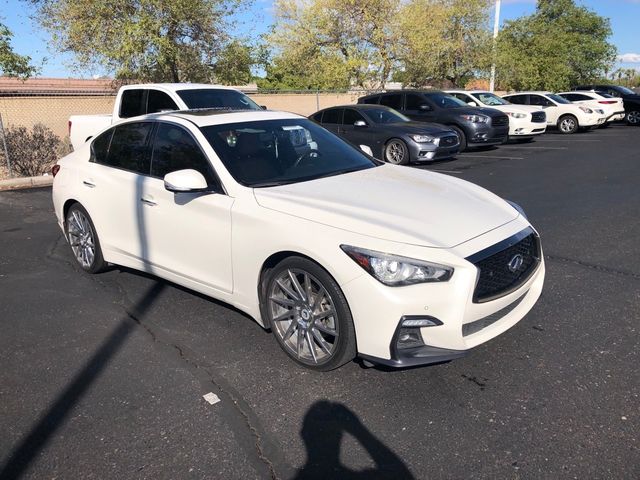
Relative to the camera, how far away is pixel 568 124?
2148 centimetres

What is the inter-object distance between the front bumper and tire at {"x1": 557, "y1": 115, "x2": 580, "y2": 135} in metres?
20.9

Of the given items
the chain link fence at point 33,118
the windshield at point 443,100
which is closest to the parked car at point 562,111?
the windshield at point 443,100

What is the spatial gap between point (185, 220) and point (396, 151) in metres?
9.19

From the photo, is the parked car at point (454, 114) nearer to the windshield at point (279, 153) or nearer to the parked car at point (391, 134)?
the parked car at point (391, 134)

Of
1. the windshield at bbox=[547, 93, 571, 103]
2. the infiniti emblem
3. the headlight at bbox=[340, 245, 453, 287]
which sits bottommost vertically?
the infiniti emblem

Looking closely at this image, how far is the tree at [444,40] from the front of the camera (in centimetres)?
2284

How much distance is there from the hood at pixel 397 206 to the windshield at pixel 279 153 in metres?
0.20

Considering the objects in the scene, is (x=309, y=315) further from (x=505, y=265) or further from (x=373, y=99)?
(x=373, y=99)

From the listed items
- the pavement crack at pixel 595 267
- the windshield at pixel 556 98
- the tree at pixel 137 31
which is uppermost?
the tree at pixel 137 31

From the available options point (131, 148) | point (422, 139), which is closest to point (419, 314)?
point (131, 148)

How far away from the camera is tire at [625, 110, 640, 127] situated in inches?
990

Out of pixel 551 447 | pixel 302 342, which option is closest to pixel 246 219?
pixel 302 342

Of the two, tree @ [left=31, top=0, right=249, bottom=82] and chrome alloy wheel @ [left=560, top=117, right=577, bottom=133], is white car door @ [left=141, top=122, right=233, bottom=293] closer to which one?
tree @ [left=31, top=0, right=249, bottom=82]

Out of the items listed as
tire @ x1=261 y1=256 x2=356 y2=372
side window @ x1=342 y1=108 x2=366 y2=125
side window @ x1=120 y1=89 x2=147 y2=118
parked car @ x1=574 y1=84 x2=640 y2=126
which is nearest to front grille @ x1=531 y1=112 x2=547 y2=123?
side window @ x1=342 y1=108 x2=366 y2=125
